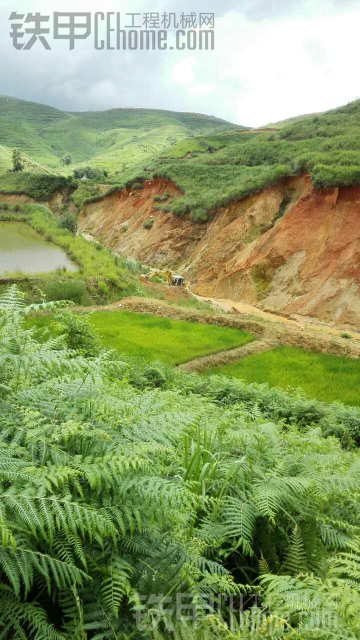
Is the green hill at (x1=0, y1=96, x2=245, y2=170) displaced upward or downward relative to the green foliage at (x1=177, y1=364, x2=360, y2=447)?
upward

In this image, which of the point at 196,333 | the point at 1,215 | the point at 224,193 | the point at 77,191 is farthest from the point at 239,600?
the point at 77,191

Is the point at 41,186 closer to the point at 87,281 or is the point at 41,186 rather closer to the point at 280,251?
the point at 280,251

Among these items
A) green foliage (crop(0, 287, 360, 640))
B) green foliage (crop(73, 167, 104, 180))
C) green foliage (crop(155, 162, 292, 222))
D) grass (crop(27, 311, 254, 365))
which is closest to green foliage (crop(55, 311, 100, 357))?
grass (crop(27, 311, 254, 365))

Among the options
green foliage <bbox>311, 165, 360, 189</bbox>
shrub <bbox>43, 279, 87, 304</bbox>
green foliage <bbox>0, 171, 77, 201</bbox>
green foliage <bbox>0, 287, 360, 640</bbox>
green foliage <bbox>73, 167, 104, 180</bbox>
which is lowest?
shrub <bbox>43, 279, 87, 304</bbox>

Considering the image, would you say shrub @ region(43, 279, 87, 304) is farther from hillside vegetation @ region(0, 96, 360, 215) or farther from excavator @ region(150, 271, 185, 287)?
hillside vegetation @ region(0, 96, 360, 215)

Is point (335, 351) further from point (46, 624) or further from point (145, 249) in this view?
point (145, 249)

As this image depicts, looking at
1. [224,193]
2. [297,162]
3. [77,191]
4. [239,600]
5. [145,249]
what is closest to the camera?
[239,600]

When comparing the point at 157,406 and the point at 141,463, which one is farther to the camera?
the point at 157,406
